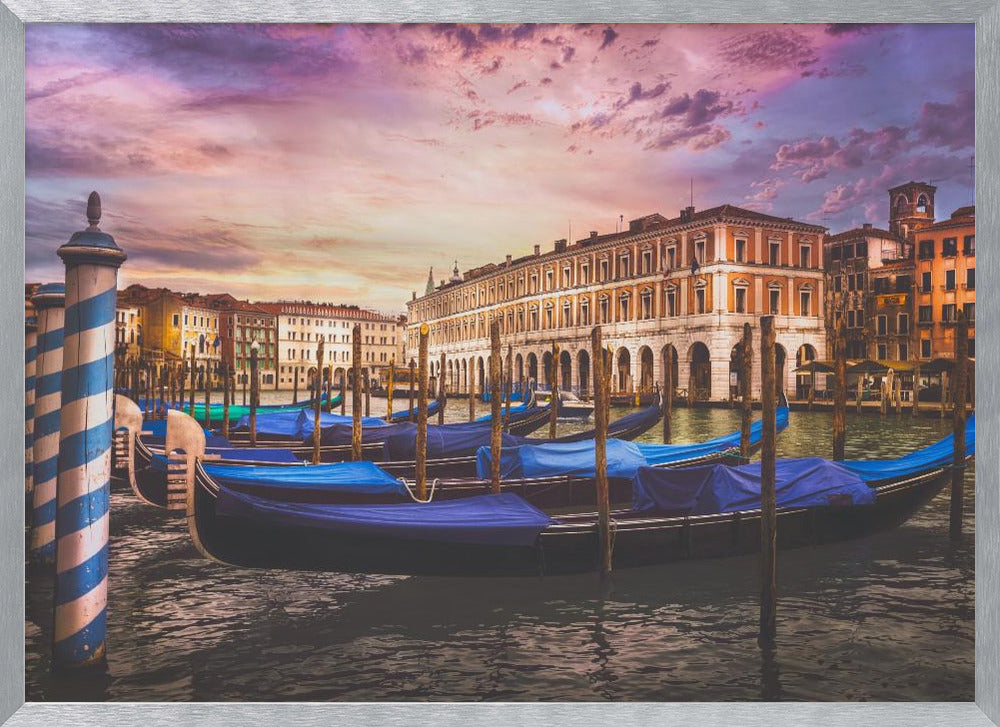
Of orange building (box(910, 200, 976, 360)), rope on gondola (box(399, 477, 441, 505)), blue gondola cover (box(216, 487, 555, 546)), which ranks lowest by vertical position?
rope on gondola (box(399, 477, 441, 505))

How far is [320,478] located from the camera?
148 inches

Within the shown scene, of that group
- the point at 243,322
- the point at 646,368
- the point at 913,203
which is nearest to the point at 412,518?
the point at 913,203

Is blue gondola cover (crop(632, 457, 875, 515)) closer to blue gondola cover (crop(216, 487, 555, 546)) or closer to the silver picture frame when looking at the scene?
blue gondola cover (crop(216, 487, 555, 546))

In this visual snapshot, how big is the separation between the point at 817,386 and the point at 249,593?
38.8 feet

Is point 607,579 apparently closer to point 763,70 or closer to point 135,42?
point 763,70

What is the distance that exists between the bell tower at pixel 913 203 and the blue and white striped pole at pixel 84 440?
9.02 ft

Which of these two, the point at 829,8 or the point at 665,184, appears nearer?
the point at 829,8

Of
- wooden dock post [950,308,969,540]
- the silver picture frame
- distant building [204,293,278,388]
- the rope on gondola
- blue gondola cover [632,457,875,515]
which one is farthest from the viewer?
distant building [204,293,278,388]

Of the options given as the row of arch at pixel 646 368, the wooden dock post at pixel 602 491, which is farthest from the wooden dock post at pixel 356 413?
the row of arch at pixel 646 368

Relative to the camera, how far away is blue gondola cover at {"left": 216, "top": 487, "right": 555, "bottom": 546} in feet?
8.86

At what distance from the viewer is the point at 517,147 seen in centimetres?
303

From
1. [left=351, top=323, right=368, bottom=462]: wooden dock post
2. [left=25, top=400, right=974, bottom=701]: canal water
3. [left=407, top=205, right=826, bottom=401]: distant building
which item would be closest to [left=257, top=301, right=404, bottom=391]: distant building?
[left=407, top=205, right=826, bottom=401]: distant building

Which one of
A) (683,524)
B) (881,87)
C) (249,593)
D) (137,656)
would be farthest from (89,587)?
(881,87)

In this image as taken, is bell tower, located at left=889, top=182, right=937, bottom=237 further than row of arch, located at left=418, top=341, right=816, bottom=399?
No
